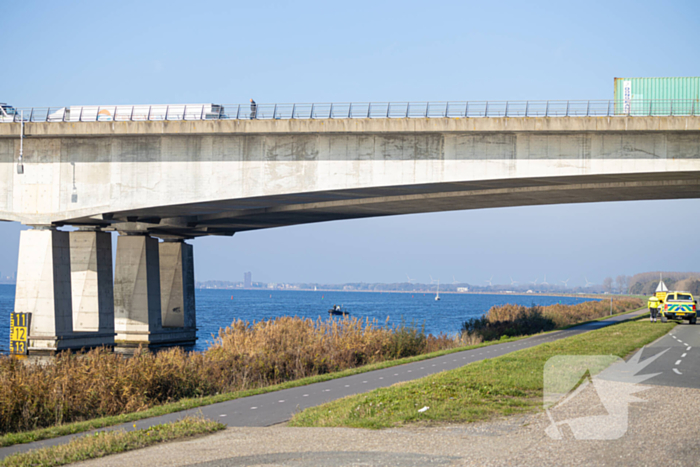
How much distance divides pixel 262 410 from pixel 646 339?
68.0 ft

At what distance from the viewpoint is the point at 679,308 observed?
4306cm

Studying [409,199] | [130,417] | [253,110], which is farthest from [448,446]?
[409,199]

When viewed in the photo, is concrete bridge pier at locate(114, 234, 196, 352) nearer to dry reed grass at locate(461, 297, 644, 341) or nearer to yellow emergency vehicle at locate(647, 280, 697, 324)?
dry reed grass at locate(461, 297, 644, 341)

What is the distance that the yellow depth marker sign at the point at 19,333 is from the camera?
1197 inches

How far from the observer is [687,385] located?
46.6 ft

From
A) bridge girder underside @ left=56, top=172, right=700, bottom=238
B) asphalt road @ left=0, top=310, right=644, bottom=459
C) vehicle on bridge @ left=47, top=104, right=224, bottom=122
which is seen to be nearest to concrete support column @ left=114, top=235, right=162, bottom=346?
bridge girder underside @ left=56, top=172, right=700, bottom=238

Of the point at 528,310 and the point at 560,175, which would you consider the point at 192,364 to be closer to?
the point at 560,175

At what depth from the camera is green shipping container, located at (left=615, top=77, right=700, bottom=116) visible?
2822 cm

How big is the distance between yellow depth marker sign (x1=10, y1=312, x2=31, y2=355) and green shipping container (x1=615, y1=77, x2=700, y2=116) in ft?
97.6

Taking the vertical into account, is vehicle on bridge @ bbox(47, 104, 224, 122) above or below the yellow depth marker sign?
above

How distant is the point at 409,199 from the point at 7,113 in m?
21.3

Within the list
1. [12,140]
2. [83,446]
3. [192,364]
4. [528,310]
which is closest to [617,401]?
[83,446]

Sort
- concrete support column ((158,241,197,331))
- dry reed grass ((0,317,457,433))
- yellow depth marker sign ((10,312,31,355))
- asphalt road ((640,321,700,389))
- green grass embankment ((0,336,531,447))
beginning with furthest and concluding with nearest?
concrete support column ((158,241,197,331))
yellow depth marker sign ((10,312,31,355))
asphalt road ((640,321,700,389))
dry reed grass ((0,317,457,433))
green grass embankment ((0,336,531,447))

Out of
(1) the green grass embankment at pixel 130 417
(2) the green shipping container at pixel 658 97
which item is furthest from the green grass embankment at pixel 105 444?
(2) the green shipping container at pixel 658 97
